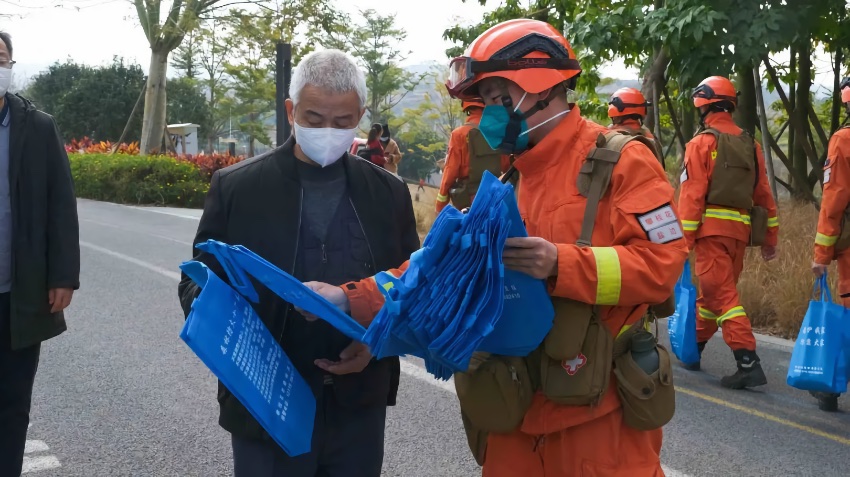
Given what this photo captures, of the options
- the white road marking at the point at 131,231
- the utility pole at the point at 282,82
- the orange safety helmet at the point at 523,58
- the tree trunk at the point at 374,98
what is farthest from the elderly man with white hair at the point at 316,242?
the tree trunk at the point at 374,98

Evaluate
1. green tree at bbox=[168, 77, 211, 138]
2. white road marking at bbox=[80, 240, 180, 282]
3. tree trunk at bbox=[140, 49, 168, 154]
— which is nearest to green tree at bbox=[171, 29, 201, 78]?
green tree at bbox=[168, 77, 211, 138]

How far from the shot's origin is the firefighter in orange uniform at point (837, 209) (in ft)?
17.3

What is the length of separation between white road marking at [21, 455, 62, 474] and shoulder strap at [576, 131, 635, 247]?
343cm

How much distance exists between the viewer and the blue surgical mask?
219cm

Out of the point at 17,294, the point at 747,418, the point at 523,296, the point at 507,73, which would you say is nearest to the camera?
the point at 523,296

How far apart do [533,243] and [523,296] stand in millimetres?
134

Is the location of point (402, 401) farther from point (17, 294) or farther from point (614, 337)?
point (614, 337)

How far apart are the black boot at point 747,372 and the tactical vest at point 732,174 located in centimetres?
107

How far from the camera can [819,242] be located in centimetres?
544

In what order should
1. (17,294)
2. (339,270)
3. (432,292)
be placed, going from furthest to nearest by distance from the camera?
(17,294) < (339,270) < (432,292)

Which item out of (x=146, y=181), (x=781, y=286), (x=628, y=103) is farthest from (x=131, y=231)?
(x=781, y=286)

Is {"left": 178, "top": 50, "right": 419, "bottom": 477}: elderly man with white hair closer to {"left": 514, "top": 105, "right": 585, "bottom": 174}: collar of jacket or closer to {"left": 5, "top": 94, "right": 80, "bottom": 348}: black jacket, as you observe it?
{"left": 514, "top": 105, "right": 585, "bottom": 174}: collar of jacket

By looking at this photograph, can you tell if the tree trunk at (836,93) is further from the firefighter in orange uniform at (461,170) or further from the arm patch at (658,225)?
the arm patch at (658,225)

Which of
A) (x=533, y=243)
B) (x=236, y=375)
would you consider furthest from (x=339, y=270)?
(x=533, y=243)
